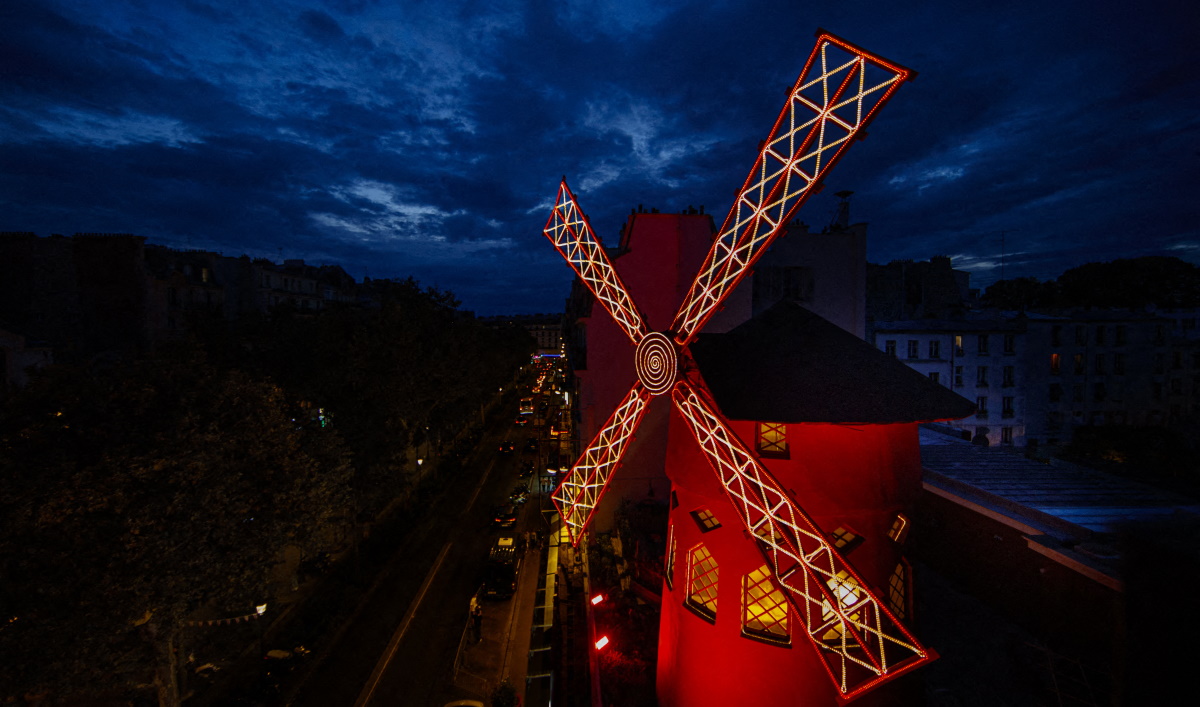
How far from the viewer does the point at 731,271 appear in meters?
9.75

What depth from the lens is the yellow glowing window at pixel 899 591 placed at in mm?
10117

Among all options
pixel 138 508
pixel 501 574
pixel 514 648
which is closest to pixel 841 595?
pixel 514 648

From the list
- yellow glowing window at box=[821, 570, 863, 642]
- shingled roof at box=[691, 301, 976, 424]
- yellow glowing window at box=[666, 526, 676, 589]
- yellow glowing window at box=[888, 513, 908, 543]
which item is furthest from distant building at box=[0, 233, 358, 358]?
yellow glowing window at box=[888, 513, 908, 543]

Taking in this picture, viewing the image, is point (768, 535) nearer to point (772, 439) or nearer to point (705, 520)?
point (705, 520)

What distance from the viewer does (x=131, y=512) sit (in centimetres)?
988

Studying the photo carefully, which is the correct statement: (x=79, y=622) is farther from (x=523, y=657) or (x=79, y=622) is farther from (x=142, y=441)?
(x=523, y=657)

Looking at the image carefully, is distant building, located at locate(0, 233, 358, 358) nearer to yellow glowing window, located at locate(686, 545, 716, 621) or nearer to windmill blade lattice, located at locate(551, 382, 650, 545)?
windmill blade lattice, located at locate(551, 382, 650, 545)

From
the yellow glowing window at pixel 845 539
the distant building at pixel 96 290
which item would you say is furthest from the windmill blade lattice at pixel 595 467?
the distant building at pixel 96 290

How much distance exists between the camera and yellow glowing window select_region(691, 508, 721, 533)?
34.8 ft

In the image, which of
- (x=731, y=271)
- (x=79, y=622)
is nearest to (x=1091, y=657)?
(x=731, y=271)

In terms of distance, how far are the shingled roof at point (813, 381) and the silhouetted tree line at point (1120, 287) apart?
39798mm

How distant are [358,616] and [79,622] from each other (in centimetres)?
1159

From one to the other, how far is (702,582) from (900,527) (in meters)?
4.33

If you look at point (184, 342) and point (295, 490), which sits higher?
point (184, 342)
